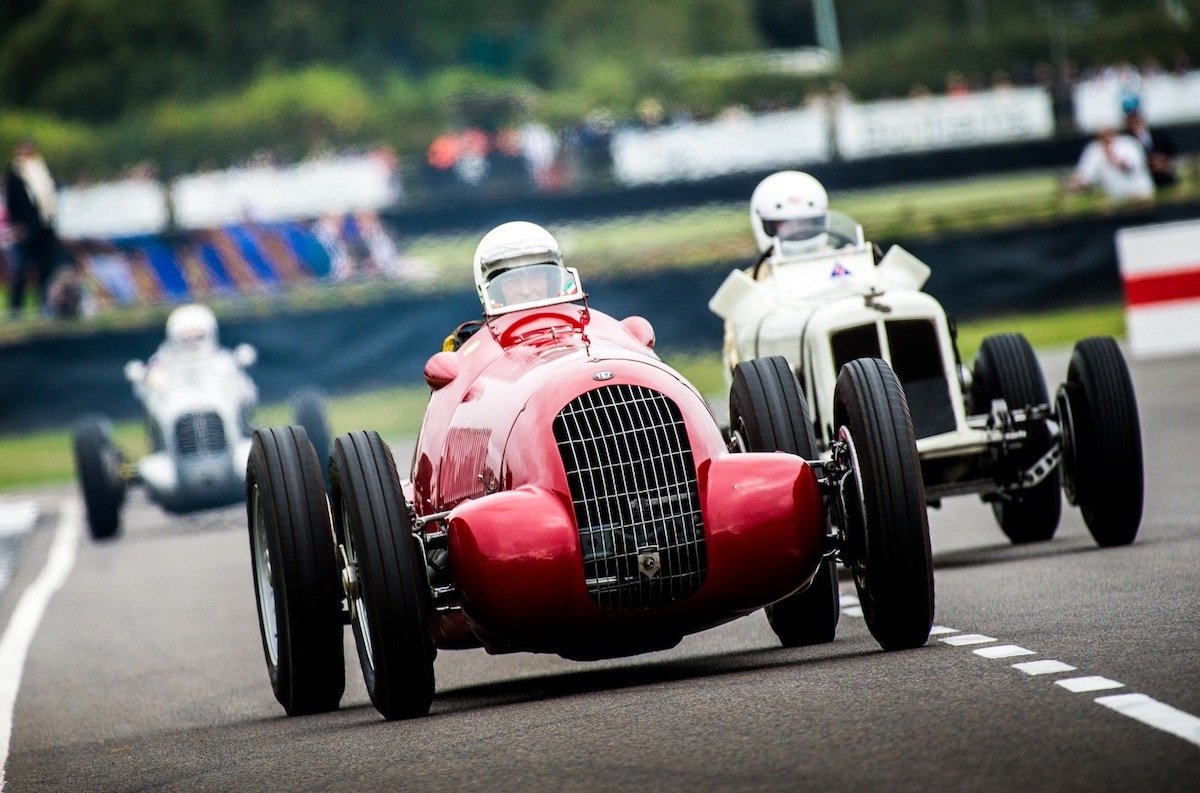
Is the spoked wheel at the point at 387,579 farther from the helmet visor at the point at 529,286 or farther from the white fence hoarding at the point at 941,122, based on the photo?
the white fence hoarding at the point at 941,122

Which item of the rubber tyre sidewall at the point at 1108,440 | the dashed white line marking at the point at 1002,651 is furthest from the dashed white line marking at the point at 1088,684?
the rubber tyre sidewall at the point at 1108,440

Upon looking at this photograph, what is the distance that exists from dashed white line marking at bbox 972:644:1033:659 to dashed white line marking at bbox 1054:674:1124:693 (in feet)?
2.29

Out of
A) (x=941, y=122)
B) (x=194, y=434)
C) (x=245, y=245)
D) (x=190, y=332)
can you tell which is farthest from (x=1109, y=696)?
(x=941, y=122)

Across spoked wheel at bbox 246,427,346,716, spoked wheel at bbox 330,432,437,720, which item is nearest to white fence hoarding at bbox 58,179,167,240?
spoked wheel at bbox 246,427,346,716

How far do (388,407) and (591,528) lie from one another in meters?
21.9

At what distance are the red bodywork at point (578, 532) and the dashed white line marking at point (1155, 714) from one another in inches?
61.0

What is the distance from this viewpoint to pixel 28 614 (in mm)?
13938

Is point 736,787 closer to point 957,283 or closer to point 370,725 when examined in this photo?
point 370,725

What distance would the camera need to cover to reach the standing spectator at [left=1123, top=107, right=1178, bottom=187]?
31.3m

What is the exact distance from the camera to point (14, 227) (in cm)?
3519

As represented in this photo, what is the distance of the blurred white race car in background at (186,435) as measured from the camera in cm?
1798

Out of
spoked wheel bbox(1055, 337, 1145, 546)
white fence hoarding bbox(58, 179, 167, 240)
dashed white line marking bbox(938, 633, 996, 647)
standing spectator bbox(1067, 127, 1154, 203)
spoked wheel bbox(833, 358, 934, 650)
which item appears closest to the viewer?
spoked wheel bbox(833, 358, 934, 650)

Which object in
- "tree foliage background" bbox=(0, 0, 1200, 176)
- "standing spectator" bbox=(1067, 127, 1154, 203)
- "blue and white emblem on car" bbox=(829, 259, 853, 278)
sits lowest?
"blue and white emblem on car" bbox=(829, 259, 853, 278)

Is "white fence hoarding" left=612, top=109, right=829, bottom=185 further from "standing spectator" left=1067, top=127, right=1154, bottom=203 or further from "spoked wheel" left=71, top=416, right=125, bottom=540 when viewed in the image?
"spoked wheel" left=71, top=416, right=125, bottom=540
